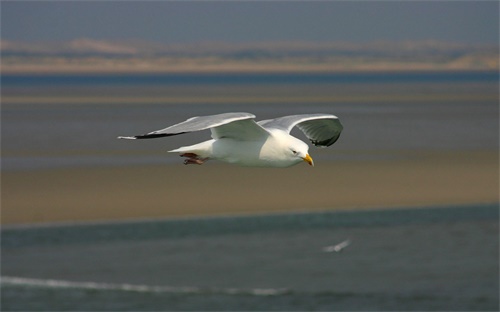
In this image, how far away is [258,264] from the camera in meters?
25.9

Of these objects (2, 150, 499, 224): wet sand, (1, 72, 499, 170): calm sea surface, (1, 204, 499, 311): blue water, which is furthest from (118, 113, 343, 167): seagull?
(1, 72, 499, 170): calm sea surface

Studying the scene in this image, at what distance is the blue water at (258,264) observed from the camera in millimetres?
23922

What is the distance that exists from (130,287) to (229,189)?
967 centimetres

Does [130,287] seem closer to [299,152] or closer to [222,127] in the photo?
[222,127]

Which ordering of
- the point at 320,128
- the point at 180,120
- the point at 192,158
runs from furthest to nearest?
the point at 180,120 < the point at 320,128 < the point at 192,158

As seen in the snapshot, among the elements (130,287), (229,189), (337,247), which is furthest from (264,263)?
(229,189)

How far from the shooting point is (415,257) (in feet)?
87.4

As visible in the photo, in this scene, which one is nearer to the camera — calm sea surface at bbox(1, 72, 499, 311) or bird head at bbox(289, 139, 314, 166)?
bird head at bbox(289, 139, 314, 166)

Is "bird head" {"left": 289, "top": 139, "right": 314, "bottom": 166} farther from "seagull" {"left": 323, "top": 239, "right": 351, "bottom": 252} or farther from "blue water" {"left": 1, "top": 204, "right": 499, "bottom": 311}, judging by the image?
"seagull" {"left": 323, "top": 239, "right": 351, "bottom": 252}

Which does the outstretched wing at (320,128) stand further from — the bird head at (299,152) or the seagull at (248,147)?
the bird head at (299,152)

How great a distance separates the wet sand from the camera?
31828 mm

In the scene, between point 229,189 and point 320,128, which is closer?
point 320,128

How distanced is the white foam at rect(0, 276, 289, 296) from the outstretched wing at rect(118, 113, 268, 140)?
1176 cm

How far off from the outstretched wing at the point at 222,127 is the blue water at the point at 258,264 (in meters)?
11.2
